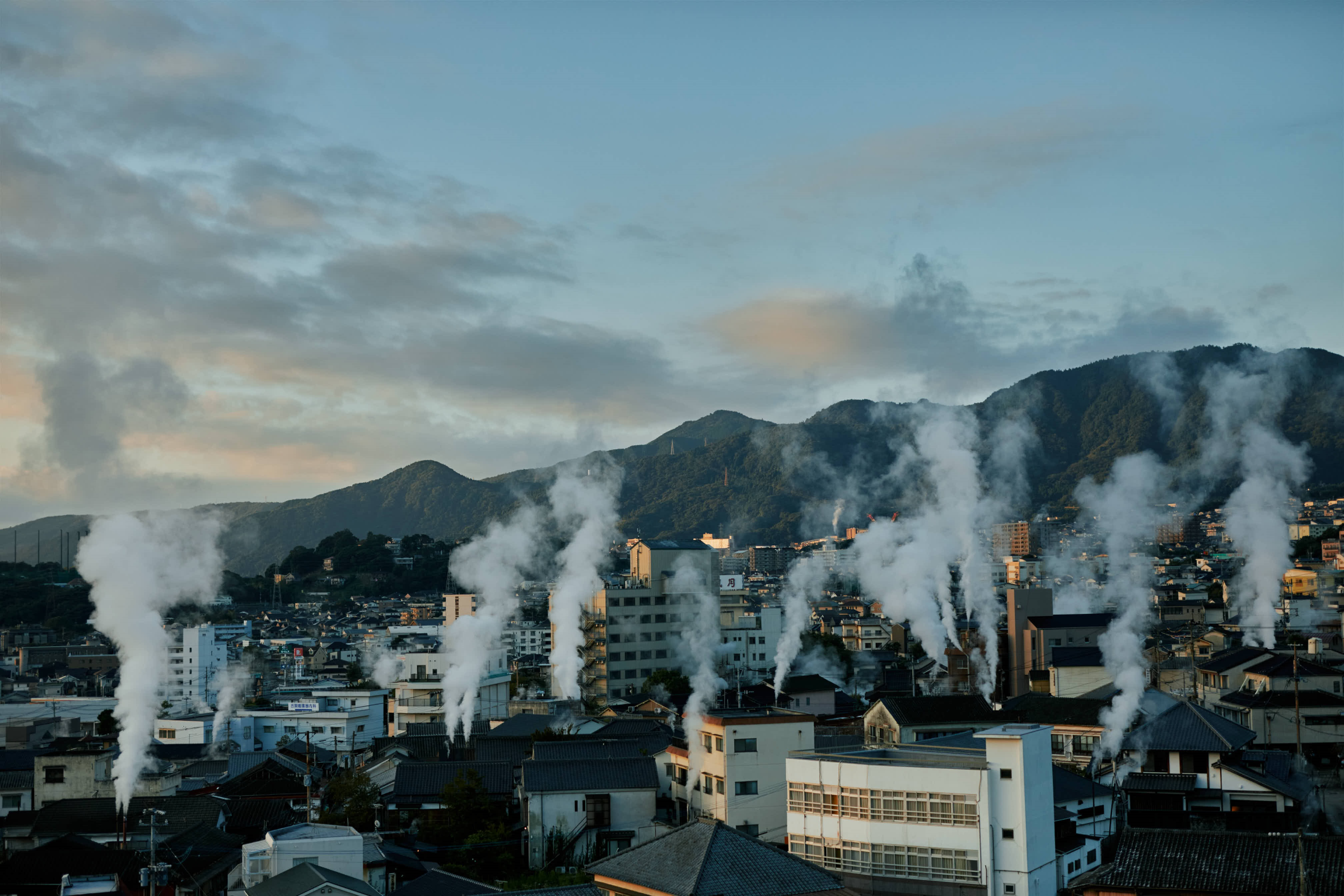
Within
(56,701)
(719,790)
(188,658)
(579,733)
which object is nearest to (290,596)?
(188,658)

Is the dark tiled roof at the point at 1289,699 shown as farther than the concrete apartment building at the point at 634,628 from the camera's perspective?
No

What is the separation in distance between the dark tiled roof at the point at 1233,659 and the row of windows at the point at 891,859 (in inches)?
947

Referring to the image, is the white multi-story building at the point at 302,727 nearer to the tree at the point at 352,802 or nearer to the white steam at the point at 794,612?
the tree at the point at 352,802

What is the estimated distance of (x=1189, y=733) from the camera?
3041 centimetres

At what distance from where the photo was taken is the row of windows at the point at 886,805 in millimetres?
22375

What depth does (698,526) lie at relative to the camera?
17675 centimetres

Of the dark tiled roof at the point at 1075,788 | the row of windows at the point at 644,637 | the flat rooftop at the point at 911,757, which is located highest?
the row of windows at the point at 644,637

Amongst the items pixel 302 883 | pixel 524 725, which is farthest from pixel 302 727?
pixel 302 883

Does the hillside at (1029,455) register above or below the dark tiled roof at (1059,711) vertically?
above

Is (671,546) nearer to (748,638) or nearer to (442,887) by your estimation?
(748,638)

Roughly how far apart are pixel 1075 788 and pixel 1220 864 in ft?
23.6

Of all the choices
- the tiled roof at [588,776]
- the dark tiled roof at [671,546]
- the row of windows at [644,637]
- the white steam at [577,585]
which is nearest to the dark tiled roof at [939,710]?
the tiled roof at [588,776]

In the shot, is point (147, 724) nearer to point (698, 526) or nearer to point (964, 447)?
point (964, 447)

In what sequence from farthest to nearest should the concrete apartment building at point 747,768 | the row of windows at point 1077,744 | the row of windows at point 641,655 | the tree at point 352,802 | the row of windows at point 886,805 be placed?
the row of windows at point 641,655 → the row of windows at point 1077,744 → the tree at point 352,802 → the concrete apartment building at point 747,768 → the row of windows at point 886,805
